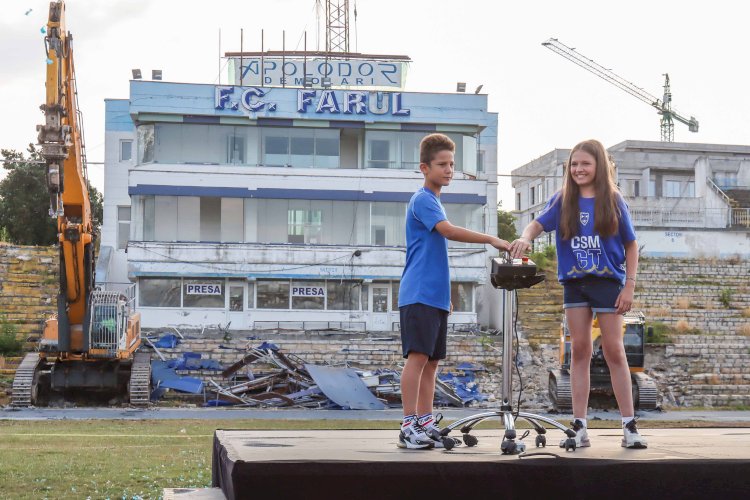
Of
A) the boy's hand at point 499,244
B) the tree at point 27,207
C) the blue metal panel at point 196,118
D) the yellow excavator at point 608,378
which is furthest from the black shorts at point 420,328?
the tree at point 27,207

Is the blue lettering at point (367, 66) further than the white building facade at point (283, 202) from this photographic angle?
Yes

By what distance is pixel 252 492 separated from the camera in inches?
194

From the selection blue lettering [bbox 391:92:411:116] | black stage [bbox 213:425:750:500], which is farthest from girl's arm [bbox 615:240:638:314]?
blue lettering [bbox 391:92:411:116]

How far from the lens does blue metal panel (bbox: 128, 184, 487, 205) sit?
41.7 meters

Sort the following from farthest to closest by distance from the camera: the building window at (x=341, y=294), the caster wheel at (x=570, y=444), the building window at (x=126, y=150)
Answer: the building window at (x=126, y=150) < the building window at (x=341, y=294) < the caster wheel at (x=570, y=444)

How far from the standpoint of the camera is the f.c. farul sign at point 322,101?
1644 inches

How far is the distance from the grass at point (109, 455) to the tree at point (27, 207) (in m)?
38.9

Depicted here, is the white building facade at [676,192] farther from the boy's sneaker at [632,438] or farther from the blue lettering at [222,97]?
the boy's sneaker at [632,438]

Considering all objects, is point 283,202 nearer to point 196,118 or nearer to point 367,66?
point 196,118

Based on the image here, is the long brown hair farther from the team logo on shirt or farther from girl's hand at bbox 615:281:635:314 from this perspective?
girl's hand at bbox 615:281:635:314

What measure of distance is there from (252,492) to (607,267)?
2.55 meters

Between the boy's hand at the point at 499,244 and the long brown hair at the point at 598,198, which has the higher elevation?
the long brown hair at the point at 598,198

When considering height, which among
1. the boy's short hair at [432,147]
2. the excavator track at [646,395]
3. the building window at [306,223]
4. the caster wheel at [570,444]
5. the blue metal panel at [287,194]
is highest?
the blue metal panel at [287,194]

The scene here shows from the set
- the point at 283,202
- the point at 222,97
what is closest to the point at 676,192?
the point at 283,202
